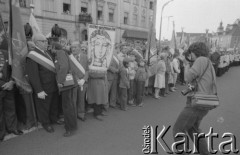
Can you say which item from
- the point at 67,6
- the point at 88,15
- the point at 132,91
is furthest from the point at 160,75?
the point at 67,6

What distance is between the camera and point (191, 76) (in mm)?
3055

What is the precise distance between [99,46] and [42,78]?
1566 mm

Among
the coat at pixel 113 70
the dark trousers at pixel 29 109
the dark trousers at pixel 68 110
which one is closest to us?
the dark trousers at pixel 68 110

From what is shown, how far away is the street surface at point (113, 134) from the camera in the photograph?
3.78 metres

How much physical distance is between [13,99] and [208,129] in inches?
164

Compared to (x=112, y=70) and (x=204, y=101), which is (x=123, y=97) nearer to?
(x=112, y=70)

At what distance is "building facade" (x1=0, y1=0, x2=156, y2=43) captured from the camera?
24291 mm

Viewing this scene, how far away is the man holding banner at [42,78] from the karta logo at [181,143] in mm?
1990

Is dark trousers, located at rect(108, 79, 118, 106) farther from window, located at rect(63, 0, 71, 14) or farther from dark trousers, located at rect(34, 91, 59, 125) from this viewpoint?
window, located at rect(63, 0, 71, 14)

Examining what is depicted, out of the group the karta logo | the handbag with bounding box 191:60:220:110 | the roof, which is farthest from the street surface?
the roof

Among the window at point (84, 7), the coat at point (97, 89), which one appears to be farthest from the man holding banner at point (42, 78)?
the window at point (84, 7)

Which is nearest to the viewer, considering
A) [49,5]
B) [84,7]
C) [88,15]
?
[49,5]

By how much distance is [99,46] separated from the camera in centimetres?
527

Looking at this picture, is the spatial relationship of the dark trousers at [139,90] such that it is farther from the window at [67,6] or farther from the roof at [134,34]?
the roof at [134,34]
